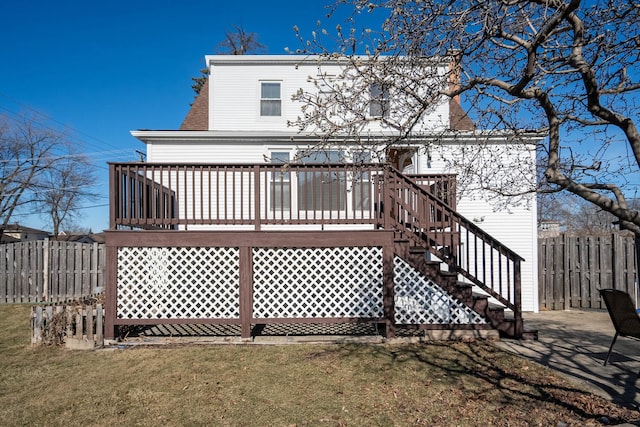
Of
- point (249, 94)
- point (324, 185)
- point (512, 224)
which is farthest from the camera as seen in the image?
point (249, 94)

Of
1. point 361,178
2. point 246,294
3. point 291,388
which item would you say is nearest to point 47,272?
point 246,294

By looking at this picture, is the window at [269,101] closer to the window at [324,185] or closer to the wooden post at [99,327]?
the window at [324,185]

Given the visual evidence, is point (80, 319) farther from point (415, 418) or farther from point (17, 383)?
point (415, 418)

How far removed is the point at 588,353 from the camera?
484cm

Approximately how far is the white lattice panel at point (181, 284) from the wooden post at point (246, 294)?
0.35 feet

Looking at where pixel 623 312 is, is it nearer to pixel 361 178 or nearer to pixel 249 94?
pixel 361 178

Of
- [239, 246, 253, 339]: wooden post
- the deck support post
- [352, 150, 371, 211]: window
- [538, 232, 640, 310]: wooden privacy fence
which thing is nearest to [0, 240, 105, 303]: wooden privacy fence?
[239, 246, 253, 339]: wooden post

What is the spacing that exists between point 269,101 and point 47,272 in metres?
7.69

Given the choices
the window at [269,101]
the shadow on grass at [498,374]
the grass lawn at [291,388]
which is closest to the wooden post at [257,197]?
the grass lawn at [291,388]

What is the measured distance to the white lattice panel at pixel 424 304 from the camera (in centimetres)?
552

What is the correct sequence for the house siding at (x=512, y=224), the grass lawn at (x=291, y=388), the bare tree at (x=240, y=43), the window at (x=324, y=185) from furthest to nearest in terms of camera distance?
the bare tree at (x=240, y=43), the house siding at (x=512, y=224), the window at (x=324, y=185), the grass lawn at (x=291, y=388)

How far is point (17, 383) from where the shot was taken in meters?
4.02

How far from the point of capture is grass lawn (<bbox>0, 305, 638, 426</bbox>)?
3148mm

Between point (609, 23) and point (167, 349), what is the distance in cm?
643
